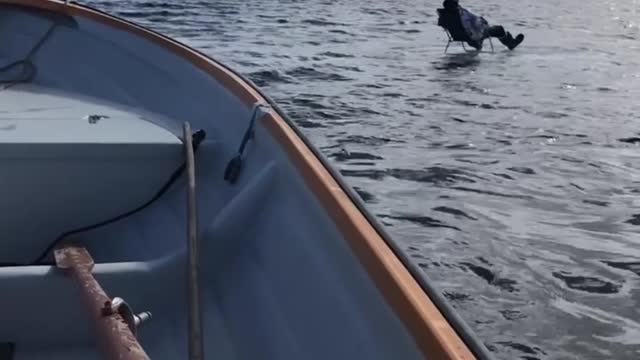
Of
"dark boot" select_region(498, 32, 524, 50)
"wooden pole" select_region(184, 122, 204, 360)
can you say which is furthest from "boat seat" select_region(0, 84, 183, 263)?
"dark boot" select_region(498, 32, 524, 50)

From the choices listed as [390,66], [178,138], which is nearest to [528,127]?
[390,66]

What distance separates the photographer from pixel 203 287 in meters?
3.79

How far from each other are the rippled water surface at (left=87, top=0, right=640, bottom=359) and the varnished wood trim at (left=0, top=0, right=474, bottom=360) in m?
1.94

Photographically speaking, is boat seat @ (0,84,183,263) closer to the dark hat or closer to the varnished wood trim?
the varnished wood trim

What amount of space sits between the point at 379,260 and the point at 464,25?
14.0 meters

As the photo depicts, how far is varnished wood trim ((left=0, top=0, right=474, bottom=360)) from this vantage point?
1.97 m

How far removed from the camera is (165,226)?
4.21 metres

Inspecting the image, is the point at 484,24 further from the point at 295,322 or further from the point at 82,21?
the point at 295,322

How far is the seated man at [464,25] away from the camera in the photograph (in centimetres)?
1581

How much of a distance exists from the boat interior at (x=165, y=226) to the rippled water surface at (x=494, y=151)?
1798mm

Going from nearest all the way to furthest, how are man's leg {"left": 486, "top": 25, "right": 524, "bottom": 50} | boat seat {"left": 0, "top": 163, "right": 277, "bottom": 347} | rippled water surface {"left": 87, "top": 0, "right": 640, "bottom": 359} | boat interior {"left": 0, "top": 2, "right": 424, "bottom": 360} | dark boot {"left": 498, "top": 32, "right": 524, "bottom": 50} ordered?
1. boat interior {"left": 0, "top": 2, "right": 424, "bottom": 360}
2. boat seat {"left": 0, "top": 163, "right": 277, "bottom": 347}
3. rippled water surface {"left": 87, "top": 0, "right": 640, "bottom": 359}
4. man's leg {"left": 486, "top": 25, "right": 524, "bottom": 50}
5. dark boot {"left": 498, "top": 32, "right": 524, "bottom": 50}

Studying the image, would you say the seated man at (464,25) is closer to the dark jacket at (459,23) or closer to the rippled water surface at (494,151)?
the dark jacket at (459,23)

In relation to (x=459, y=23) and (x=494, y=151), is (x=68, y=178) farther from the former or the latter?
(x=459, y=23)

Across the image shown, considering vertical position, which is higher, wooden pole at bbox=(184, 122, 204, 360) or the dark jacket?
wooden pole at bbox=(184, 122, 204, 360)
